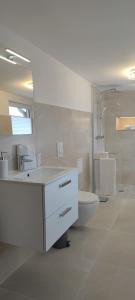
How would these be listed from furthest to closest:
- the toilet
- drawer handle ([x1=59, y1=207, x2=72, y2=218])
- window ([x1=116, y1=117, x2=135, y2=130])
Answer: window ([x1=116, y1=117, x2=135, y2=130]) < the toilet < drawer handle ([x1=59, y1=207, x2=72, y2=218])

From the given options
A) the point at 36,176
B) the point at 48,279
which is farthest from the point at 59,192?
the point at 48,279

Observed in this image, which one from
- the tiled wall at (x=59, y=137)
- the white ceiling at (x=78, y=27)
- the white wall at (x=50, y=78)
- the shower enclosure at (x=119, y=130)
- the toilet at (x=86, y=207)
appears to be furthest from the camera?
the shower enclosure at (x=119, y=130)

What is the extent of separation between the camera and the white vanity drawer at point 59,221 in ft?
5.98

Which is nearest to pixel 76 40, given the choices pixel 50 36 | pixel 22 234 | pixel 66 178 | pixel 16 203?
pixel 50 36

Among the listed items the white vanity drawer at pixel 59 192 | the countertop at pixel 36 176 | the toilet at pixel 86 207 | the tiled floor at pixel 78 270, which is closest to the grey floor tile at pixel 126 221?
the tiled floor at pixel 78 270

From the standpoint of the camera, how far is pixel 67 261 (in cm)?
234

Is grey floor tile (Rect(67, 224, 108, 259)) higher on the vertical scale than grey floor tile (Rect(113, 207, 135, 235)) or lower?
lower

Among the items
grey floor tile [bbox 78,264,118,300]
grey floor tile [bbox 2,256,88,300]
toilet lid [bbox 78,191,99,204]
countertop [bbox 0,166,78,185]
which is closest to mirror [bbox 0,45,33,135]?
countertop [bbox 0,166,78,185]

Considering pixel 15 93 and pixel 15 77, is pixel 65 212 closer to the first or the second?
pixel 15 93

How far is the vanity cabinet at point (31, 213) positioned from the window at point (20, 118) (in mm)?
577

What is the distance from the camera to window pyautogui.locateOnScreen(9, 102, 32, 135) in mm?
2197

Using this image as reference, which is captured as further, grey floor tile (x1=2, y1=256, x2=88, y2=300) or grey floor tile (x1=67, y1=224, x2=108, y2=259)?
grey floor tile (x1=67, y1=224, x2=108, y2=259)

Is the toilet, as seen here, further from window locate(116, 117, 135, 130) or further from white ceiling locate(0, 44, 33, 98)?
window locate(116, 117, 135, 130)

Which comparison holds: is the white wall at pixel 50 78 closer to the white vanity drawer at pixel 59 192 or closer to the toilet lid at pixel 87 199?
the white vanity drawer at pixel 59 192
